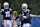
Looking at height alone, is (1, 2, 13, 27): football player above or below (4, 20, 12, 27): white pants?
above

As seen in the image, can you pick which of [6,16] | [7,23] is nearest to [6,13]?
[6,16]

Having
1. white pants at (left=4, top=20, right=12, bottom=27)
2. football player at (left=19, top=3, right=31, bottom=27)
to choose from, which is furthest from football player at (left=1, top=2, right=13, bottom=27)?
football player at (left=19, top=3, right=31, bottom=27)

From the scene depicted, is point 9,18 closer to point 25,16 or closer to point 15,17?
point 15,17

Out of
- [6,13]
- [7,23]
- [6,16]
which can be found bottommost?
[7,23]

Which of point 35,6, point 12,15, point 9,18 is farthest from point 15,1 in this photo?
point 9,18

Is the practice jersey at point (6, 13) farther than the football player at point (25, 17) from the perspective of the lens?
Yes

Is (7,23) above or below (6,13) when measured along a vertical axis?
below

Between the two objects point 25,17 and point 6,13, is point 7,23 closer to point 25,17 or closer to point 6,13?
point 6,13

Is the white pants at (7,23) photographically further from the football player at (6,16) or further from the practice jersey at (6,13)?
the practice jersey at (6,13)

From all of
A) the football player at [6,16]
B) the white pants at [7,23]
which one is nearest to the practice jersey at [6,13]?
the football player at [6,16]

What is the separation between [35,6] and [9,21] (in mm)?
3932

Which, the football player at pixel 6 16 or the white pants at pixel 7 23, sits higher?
the football player at pixel 6 16

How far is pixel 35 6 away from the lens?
8070 mm

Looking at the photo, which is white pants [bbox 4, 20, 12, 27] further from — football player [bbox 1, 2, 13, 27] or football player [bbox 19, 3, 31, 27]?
football player [bbox 19, 3, 31, 27]
